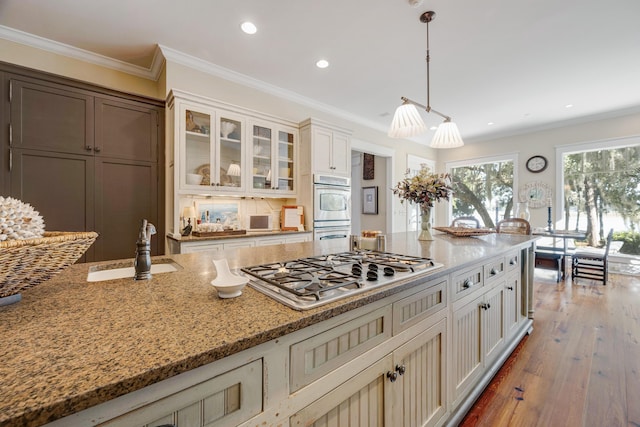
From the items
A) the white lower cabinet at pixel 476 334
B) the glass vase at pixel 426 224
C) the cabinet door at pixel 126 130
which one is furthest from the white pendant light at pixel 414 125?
the cabinet door at pixel 126 130

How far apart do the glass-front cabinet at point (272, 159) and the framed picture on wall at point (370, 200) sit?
2.86m

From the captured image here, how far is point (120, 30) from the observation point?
97.3 inches

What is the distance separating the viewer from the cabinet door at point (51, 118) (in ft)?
7.44

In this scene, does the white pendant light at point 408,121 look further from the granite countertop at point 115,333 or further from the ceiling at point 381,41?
the granite countertop at point 115,333

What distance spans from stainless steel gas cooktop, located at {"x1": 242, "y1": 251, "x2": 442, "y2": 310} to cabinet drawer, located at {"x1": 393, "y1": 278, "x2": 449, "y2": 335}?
9 centimetres

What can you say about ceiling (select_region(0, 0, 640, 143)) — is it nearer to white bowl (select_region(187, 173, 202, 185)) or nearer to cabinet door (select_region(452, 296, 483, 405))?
white bowl (select_region(187, 173, 202, 185))

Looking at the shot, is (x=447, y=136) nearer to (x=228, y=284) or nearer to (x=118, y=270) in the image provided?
(x=228, y=284)

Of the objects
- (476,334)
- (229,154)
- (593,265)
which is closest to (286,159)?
(229,154)

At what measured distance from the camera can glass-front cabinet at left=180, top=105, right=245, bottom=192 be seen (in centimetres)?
286

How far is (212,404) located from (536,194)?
6597mm

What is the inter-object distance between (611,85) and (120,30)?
227 inches

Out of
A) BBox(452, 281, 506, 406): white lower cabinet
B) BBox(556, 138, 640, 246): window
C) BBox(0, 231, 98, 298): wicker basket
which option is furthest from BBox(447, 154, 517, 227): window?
BBox(0, 231, 98, 298): wicker basket

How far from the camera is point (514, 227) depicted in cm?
384

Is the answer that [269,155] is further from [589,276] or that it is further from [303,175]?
[589,276]
